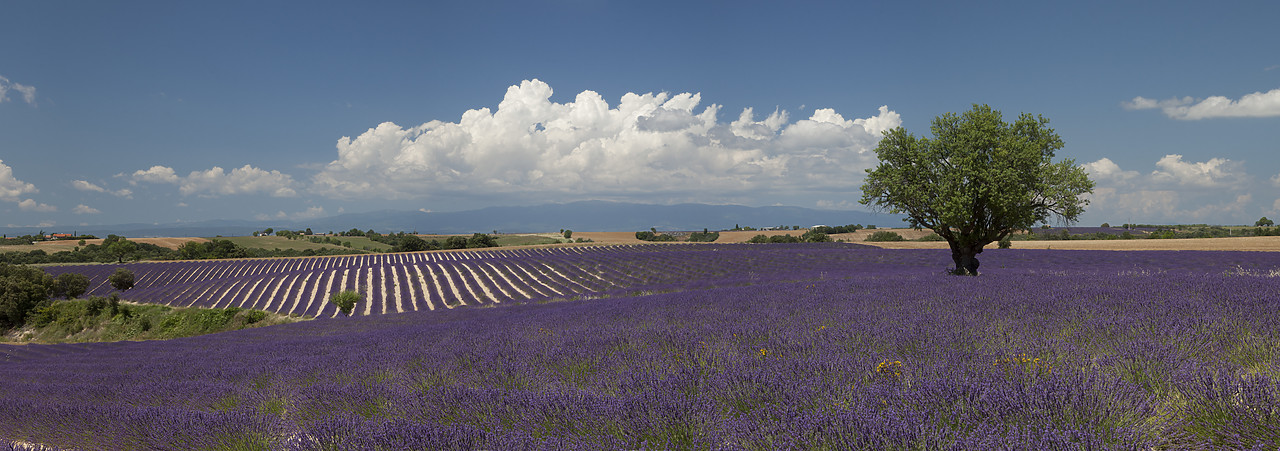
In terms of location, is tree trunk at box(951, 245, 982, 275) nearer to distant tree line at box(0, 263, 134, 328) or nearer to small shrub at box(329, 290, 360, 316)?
small shrub at box(329, 290, 360, 316)

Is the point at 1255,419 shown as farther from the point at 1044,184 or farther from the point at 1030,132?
the point at 1030,132

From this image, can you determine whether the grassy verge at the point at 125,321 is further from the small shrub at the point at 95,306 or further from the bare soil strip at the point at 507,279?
the bare soil strip at the point at 507,279

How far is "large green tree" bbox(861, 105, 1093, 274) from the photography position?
11.9 metres

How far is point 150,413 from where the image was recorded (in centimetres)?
381

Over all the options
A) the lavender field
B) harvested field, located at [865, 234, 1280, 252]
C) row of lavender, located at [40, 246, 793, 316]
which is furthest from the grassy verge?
harvested field, located at [865, 234, 1280, 252]

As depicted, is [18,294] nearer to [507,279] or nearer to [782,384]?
[507,279]

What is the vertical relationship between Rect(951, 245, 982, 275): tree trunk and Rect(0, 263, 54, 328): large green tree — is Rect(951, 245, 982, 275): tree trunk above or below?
above

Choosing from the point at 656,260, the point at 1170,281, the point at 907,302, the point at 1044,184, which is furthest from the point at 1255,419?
the point at 656,260

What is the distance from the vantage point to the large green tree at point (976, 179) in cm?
1185

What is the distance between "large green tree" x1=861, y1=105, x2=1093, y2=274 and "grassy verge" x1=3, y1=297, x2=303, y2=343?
26.4 m

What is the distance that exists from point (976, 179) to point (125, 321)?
131 feet

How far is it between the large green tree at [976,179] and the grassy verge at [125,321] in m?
26.4

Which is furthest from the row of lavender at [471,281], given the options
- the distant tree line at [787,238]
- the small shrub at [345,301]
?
the distant tree line at [787,238]

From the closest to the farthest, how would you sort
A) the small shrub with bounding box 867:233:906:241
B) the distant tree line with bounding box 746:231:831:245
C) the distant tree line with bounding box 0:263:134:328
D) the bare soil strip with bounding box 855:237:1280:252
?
the bare soil strip with bounding box 855:237:1280:252, the distant tree line with bounding box 0:263:134:328, the small shrub with bounding box 867:233:906:241, the distant tree line with bounding box 746:231:831:245
